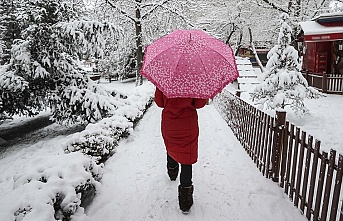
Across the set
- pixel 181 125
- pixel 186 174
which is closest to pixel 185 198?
pixel 186 174

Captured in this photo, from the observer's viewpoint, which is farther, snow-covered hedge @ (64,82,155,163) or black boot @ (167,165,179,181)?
snow-covered hedge @ (64,82,155,163)

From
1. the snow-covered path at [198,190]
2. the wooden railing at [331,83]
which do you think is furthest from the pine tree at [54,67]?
the wooden railing at [331,83]

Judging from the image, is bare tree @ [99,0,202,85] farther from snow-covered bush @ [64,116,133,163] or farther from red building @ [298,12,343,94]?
snow-covered bush @ [64,116,133,163]

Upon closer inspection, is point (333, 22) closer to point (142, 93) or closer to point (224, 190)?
point (142, 93)

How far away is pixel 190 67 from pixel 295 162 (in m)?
2.06

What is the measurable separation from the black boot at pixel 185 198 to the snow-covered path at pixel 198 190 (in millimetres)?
103

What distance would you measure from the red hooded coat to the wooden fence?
1.41m

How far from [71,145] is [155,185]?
5.95 ft

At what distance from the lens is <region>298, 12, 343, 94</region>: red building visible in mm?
13727

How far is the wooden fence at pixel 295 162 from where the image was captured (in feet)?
8.85

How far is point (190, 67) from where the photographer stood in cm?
276

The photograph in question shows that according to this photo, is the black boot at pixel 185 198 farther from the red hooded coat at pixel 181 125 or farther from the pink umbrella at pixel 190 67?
the pink umbrella at pixel 190 67

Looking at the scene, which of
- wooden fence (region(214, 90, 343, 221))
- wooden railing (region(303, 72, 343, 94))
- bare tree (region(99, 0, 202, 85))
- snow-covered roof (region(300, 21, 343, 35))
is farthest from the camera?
bare tree (region(99, 0, 202, 85))

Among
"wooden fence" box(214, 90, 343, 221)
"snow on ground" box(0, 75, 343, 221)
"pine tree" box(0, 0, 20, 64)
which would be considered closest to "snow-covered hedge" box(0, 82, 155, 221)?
"snow on ground" box(0, 75, 343, 221)
